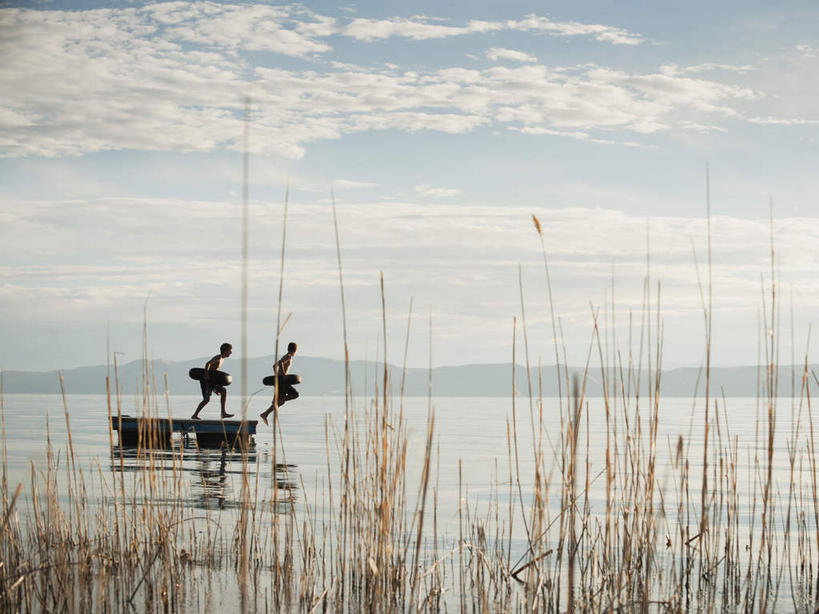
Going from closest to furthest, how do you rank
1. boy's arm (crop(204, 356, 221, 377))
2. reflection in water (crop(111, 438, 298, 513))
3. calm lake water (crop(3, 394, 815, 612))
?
calm lake water (crop(3, 394, 815, 612))
reflection in water (crop(111, 438, 298, 513))
boy's arm (crop(204, 356, 221, 377))

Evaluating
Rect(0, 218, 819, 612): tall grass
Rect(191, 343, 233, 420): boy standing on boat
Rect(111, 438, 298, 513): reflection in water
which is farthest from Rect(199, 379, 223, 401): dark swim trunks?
Rect(0, 218, 819, 612): tall grass

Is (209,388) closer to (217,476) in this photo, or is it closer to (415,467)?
(217,476)

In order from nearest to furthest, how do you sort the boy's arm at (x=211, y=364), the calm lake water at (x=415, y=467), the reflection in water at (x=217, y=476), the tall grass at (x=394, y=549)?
the tall grass at (x=394, y=549), the calm lake water at (x=415, y=467), the reflection in water at (x=217, y=476), the boy's arm at (x=211, y=364)

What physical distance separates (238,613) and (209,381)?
9.38 metres

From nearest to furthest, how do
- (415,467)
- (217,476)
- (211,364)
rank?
(415,467) < (217,476) < (211,364)

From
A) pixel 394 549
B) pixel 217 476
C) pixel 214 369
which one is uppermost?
pixel 214 369

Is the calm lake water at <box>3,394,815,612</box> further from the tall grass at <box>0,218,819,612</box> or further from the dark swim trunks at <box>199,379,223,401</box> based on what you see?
the dark swim trunks at <box>199,379,223,401</box>

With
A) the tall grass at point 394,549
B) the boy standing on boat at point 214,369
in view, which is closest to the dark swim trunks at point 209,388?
the boy standing on boat at point 214,369

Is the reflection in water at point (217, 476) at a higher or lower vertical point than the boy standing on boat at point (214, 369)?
lower

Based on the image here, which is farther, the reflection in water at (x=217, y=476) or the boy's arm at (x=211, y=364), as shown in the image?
the boy's arm at (x=211, y=364)

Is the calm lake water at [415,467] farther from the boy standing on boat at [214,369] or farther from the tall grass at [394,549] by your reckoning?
the boy standing on boat at [214,369]

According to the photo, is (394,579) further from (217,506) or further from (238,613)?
(217,506)

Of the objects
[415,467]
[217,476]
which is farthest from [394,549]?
[217,476]

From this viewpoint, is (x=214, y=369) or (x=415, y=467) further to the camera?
(x=214, y=369)
